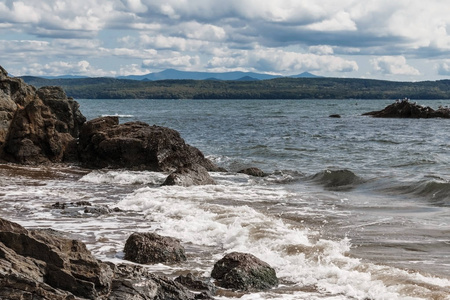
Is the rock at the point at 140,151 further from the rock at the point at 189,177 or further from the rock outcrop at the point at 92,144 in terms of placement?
the rock at the point at 189,177

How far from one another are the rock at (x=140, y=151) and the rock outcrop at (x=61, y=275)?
47.6ft

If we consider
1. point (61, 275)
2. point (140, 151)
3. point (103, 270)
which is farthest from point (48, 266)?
point (140, 151)

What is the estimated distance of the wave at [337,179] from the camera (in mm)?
20859

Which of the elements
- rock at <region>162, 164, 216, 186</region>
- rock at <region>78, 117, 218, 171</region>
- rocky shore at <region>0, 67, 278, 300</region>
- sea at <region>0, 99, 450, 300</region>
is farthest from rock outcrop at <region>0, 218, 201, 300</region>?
rock at <region>78, 117, 218, 171</region>

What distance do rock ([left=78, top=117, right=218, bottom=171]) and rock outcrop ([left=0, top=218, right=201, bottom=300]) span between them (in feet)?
47.6

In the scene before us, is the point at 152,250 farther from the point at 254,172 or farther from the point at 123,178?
the point at 254,172

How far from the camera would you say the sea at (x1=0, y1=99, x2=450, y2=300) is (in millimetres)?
9492

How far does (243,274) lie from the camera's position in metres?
8.73

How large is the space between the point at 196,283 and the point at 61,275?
1990mm

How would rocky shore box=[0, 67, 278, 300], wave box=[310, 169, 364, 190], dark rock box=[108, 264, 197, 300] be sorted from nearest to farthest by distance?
1. rocky shore box=[0, 67, 278, 300]
2. dark rock box=[108, 264, 197, 300]
3. wave box=[310, 169, 364, 190]

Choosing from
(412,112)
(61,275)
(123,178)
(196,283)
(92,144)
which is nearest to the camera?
(61,275)

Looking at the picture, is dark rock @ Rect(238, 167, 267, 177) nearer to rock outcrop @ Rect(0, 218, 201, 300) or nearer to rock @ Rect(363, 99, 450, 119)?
rock outcrop @ Rect(0, 218, 201, 300)

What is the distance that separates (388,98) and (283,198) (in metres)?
185

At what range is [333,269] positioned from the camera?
9742mm
